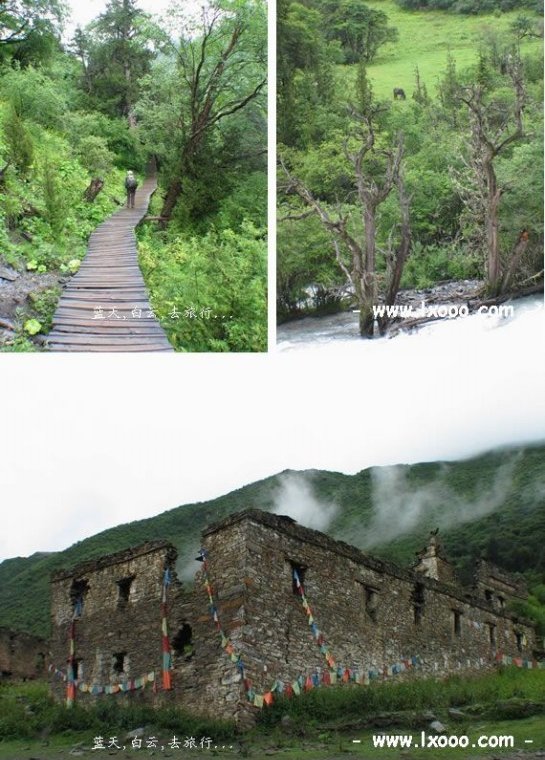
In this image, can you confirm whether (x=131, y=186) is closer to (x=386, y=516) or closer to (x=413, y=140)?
(x=413, y=140)

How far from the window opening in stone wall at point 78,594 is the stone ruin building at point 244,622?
0.03 ft

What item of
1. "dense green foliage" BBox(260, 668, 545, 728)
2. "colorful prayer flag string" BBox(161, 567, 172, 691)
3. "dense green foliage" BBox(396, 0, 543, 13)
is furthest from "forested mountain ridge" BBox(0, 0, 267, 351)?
"dense green foliage" BBox(260, 668, 545, 728)

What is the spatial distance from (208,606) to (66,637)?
78.7 inches

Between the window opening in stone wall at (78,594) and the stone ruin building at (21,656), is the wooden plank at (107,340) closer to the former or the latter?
the window opening in stone wall at (78,594)

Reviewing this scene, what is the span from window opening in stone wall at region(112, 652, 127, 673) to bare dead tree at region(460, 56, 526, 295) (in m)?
5.26

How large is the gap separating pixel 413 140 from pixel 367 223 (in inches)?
42.0

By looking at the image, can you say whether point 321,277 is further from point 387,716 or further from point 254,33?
point 387,716

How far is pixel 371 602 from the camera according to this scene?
11828 millimetres

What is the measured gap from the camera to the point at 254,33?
1208 centimetres

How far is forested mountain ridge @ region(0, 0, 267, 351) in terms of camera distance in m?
12.0

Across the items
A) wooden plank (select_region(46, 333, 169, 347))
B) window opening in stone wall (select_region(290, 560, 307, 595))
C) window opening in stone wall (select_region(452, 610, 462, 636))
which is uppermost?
wooden plank (select_region(46, 333, 169, 347))

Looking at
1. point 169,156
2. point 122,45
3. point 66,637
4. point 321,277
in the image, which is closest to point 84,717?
point 66,637

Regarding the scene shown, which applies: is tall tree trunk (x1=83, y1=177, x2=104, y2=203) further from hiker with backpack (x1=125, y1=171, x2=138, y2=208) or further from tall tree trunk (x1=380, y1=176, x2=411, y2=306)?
tall tree trunk (x1=380, y1=176, x2=411, y2=306)

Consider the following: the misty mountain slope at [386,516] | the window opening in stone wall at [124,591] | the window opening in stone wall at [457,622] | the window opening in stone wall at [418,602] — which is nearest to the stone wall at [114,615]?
the window opening in stone wall at [124,591]
